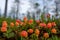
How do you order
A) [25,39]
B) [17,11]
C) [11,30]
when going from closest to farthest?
[25,39] → [11,30] → [17,11]

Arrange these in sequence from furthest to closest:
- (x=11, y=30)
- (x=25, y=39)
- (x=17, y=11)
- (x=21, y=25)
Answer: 1. (x=17, y=11)
2. (x=21, y=25)
3. (x=11, y=30)
4. (x=25, y=39)

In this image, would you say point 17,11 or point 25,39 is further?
point 17,11

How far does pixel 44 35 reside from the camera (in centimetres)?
178

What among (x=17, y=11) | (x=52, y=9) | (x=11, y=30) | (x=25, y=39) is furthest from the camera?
(x=17, y=11)

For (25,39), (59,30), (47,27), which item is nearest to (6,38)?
(25,39)

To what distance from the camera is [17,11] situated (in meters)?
5.52

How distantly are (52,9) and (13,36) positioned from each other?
3.24 m

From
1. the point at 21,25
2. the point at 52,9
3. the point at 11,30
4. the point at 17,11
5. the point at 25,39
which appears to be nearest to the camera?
the point at 25,39

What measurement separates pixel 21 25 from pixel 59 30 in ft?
1.44

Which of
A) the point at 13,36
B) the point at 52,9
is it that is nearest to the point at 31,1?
the point at 52,9

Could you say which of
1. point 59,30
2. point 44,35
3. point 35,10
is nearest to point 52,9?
point 35,10

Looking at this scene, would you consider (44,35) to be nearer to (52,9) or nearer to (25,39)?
(25,39)

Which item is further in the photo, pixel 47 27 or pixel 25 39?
pixel 47 27

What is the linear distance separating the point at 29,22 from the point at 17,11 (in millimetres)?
3499
